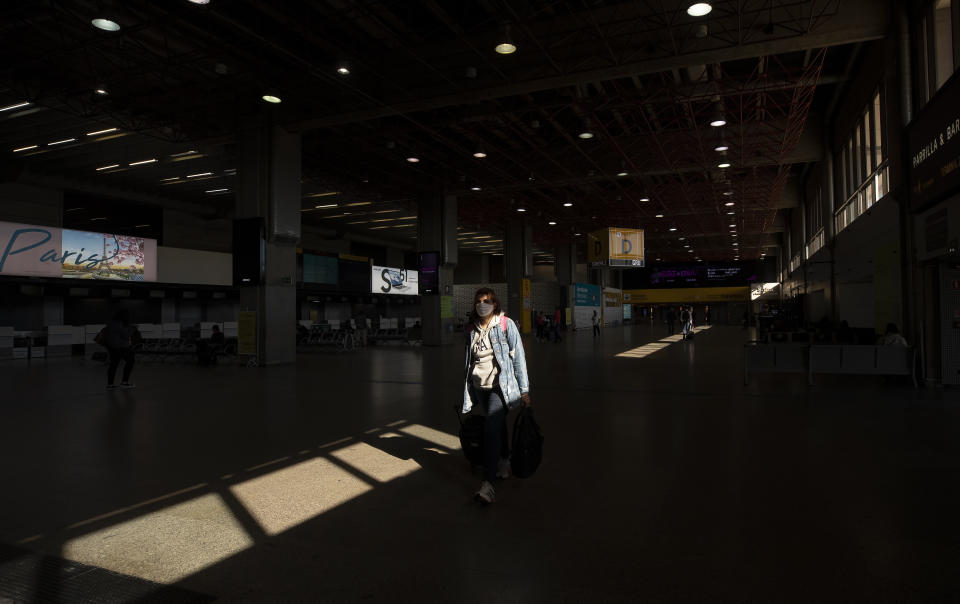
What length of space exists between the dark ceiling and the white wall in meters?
3.30

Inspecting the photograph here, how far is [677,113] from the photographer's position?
18219 mm

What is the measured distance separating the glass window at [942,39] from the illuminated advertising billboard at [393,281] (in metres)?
28.9

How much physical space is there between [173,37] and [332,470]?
38.4ft

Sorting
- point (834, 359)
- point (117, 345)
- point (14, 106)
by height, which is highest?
point (14, 106)

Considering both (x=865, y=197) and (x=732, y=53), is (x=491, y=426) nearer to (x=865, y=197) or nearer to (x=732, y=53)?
(x=732, y=53)

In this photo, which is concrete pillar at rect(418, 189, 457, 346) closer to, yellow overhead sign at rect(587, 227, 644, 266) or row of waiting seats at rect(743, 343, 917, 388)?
yellow overhead sign at rect(587, 227, 644, 266)

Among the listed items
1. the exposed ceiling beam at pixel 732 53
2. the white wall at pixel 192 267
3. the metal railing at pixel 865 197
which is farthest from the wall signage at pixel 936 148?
the white wall at pixel 192 267

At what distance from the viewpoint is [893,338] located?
10508 mm

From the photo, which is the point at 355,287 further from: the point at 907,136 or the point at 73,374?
the point at 907,136

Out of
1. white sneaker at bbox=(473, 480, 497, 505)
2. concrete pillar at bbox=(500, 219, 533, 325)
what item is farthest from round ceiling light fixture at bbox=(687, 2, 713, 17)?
concrete pillar at bbox=(500, 219, 533, 325)

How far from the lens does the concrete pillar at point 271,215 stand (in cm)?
1554

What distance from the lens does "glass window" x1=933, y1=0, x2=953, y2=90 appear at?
9.69m

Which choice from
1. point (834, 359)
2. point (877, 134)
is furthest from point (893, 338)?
point (877, 134)

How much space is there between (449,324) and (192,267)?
1373 cm
